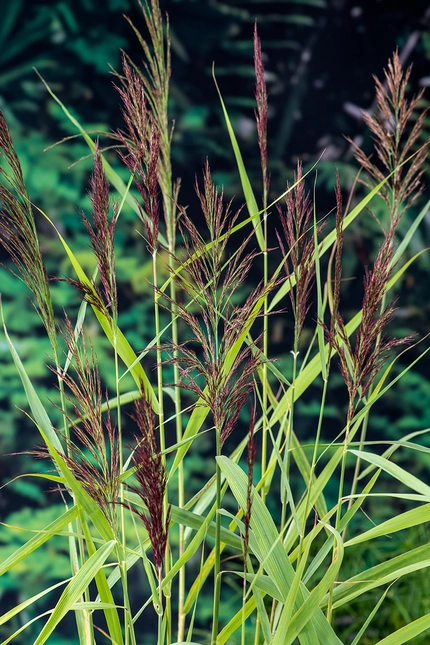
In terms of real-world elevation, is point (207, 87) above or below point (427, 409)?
above

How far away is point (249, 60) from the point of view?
5.46 ft

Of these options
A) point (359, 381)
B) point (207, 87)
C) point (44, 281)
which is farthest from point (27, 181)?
point (359, 381)

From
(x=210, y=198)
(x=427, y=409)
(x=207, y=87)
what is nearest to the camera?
(x=210, y=198)

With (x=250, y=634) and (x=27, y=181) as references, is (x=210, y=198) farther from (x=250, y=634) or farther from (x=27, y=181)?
(x=250, y=634)

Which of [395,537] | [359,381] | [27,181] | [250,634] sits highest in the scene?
[359,381]

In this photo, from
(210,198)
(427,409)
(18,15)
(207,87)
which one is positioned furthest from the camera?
(427,409)

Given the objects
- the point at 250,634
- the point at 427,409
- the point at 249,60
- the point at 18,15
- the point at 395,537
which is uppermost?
the point at 18,15

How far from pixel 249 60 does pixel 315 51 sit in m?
0.21

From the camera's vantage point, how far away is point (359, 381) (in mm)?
522

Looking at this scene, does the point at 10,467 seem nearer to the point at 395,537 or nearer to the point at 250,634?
the point at 250,634

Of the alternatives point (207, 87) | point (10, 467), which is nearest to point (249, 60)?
point (207, 87)

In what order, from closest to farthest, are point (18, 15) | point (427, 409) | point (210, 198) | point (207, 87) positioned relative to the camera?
point (210, 198), point (18, 15), point (207, 87), point (427, 409)

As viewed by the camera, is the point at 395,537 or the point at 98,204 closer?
the point at 98,204

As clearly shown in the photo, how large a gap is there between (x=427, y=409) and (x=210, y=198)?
5.32 ft
